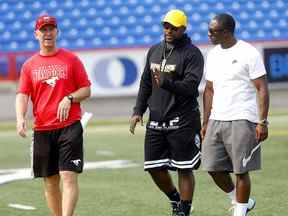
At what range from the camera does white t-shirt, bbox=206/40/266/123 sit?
7255 millimetres

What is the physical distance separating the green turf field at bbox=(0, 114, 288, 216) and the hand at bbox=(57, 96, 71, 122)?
161 centimetres

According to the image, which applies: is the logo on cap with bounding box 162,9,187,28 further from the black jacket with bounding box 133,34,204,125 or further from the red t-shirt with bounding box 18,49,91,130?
the red t-shirt with bounding box 18,49,91,130

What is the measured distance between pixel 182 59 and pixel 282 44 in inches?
528

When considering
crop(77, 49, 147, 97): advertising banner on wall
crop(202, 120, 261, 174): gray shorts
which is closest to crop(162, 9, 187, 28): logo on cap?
crop(202, 120, 261, 174): gray shorts

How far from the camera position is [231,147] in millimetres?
7430

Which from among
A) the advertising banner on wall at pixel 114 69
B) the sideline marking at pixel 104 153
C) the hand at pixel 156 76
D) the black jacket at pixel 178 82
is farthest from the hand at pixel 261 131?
the advertising banner on wall at pixel 114 69

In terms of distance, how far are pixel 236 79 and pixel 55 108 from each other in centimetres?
151

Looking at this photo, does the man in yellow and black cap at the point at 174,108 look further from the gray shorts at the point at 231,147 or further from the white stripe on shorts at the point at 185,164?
the gray shorts at the point at 231,147

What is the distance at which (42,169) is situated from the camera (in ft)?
24.0

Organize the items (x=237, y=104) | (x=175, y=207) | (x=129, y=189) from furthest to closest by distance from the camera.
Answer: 1. (x=129, y=189)
2. (x=175, y=207)
3. (x=237, y=104)

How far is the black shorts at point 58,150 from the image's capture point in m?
7.16

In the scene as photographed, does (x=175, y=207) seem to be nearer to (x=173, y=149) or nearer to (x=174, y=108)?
(x=173, y=149)

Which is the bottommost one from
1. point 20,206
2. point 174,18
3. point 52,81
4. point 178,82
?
point 20,206

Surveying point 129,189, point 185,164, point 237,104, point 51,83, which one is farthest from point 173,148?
point 129,189
